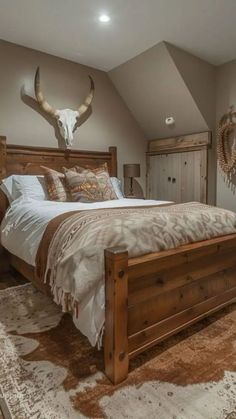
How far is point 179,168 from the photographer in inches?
167

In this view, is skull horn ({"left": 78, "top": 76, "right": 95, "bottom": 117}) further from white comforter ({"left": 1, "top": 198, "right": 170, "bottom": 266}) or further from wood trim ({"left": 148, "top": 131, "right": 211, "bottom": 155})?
white comforter ({"left": 1, "top": 198, "right": 170, "bottom": 266})

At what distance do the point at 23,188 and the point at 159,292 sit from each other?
2004 mm

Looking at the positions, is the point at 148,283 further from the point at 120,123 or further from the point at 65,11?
the point at 120,123

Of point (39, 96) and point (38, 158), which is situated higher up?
point (39, 96)

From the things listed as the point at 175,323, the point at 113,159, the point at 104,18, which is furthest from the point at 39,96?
the point at 175,323

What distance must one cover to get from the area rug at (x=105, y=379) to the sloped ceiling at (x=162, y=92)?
2795 millimetres

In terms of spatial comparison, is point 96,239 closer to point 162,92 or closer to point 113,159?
point 113,159

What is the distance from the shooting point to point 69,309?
5.32 ft

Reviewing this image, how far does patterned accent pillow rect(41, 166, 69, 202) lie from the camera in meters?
2.99

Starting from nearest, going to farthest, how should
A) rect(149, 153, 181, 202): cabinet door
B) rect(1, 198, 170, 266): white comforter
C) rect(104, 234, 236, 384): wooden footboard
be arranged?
rect(104, 234, 236, 384): wooden footboard → rect(1, 198, 170, 266): white comforter → rect(149, 153, 181, 202): cabinet door

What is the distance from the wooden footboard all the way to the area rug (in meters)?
0.11

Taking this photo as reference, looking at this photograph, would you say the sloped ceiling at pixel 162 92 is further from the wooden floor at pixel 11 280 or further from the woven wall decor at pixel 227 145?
the wooden floor at pixel 11 280

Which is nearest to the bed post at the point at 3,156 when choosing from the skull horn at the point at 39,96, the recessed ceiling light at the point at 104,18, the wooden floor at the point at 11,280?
the skull horn at the point at 39,96

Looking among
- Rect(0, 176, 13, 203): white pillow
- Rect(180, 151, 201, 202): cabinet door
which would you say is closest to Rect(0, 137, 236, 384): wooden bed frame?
Rect(0, 176, 13, 203): white pillow
